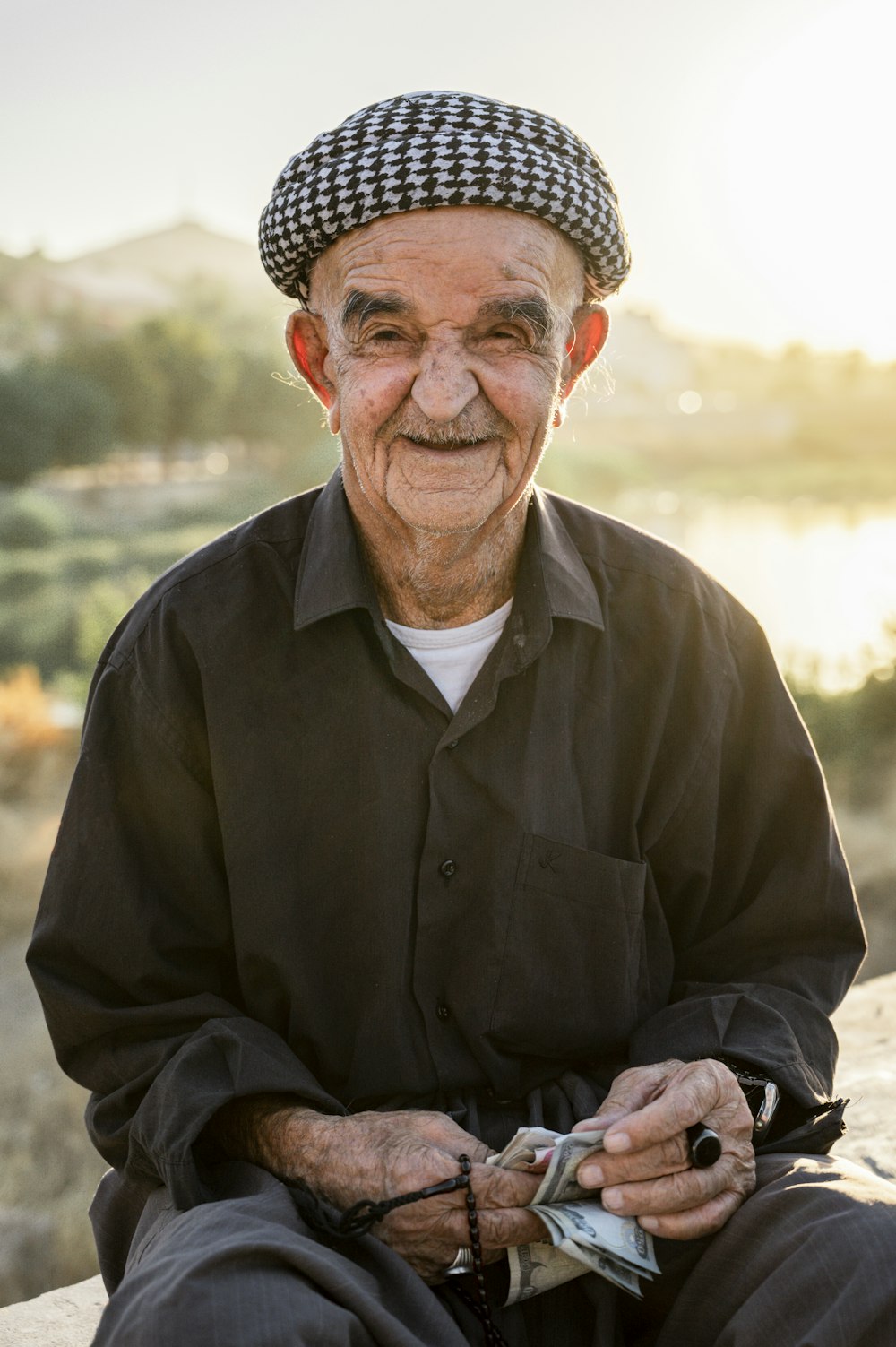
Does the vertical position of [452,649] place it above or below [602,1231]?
above

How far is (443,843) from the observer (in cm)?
188

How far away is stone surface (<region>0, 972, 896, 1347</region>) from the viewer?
216cm

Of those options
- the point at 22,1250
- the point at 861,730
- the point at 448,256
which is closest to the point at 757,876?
the point at 448,256

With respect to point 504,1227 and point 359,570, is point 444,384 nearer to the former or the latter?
point 359,570

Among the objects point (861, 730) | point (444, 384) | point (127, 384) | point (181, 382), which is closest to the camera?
point (444, 384)

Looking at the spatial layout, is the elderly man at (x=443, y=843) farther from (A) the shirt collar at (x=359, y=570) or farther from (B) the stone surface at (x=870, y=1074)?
(B) the stone surface at (x=870, y=1074)

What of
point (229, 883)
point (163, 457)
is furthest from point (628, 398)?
point (229, 883)

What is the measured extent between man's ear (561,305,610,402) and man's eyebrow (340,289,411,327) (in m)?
0.36

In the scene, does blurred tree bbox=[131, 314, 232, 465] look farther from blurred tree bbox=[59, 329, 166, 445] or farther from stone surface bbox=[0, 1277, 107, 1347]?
stone surface bbox=[0, 1277, 107, 1347]

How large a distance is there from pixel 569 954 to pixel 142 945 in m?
0.66

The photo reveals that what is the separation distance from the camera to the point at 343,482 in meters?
2.08

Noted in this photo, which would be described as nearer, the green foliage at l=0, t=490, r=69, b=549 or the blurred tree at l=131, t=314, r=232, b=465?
the green foliage at l=0, t=490, r=69, b=549

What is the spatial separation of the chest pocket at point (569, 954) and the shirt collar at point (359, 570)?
407 millimetres

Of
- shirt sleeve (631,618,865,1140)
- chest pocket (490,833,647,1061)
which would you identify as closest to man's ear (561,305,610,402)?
shirt sleeve (631,618,865,1140)
